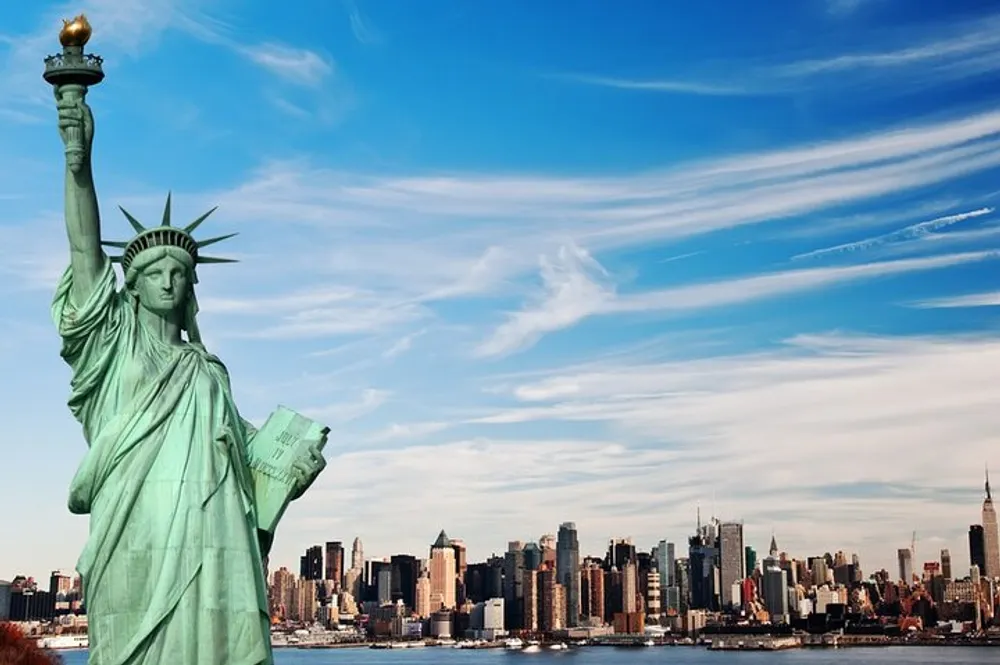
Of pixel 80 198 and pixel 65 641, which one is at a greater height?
pixel 80 198

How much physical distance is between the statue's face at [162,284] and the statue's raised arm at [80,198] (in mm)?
443

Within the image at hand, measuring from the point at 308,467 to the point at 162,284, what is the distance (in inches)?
87.9

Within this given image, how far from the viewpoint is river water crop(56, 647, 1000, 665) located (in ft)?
457

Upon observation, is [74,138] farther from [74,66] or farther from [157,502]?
[157,502]

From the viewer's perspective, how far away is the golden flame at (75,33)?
13.7m

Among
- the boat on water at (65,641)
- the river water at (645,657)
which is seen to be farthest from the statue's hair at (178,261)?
the boat on water at (65,641)

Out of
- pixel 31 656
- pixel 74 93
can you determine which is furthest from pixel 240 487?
pixel 31 656

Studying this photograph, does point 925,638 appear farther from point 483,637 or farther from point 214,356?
point 214,356

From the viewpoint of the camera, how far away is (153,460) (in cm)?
1324

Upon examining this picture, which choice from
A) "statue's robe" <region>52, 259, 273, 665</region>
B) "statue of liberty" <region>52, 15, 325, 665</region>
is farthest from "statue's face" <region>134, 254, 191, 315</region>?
"statue's robe" <region>52, 259, 273, 665</region>

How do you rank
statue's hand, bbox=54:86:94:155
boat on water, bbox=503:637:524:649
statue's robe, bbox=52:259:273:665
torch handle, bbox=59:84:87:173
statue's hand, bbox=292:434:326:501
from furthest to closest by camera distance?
boat on water, bbox=503:637:524:649 < statue's hand, bbox=292:434:326:501 < statue's hand, bbox=54:86:94:155 < torch handle, bbox=59:84:87:173 < statue's robe, bbox=52:259:273:665

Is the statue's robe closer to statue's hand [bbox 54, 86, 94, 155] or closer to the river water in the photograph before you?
statue's hand [bbox 54, 86, 94, 155]

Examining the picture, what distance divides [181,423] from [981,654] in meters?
164

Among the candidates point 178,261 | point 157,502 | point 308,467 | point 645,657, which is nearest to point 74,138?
point 178,261
